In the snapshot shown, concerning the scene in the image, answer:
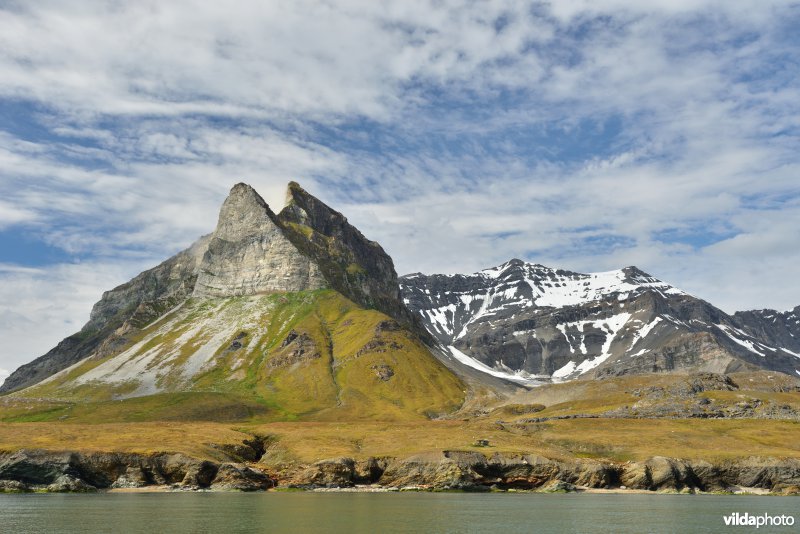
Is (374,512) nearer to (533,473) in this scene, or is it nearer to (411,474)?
(411,474)

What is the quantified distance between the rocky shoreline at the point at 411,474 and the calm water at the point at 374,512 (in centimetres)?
1079

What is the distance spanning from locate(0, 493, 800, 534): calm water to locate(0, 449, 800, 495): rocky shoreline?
1079 centimetres

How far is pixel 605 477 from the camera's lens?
146125 millimetres

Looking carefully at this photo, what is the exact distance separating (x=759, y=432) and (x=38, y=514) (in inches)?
7046

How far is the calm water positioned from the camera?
7912 centimetres

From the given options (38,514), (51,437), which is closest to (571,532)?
(38,514)

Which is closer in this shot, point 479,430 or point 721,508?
point 721,508

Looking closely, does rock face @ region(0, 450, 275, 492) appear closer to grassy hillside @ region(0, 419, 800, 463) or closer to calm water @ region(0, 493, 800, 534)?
grassy hillside @ region(0, 419, 800, 463)

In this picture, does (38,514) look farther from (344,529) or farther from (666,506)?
(666,506)

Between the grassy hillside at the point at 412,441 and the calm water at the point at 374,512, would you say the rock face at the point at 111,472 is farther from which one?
the calm water at the point at 374,512
